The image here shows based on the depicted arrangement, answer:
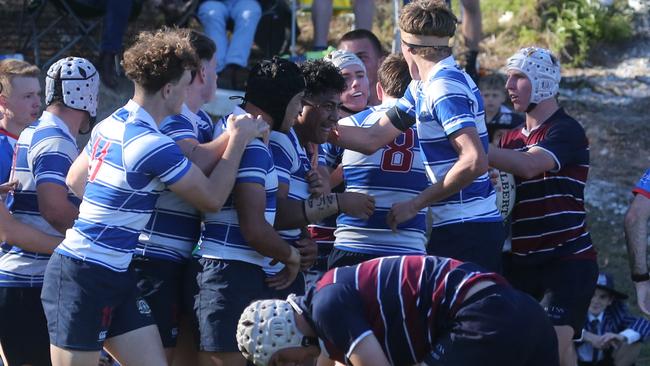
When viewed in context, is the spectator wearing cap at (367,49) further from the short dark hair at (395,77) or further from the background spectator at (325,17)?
the background spectator at (325,17)

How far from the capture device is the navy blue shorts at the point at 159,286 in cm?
466

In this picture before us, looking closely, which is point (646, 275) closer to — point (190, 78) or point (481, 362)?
point (481, 362)

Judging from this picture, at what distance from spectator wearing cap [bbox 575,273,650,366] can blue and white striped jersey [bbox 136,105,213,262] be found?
3.27 m

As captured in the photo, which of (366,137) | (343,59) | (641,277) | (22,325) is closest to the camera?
(22,325)

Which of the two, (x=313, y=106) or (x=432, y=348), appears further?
(x=313, y=106)

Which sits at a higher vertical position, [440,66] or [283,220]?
[440,66]

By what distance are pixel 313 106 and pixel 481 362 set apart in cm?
172

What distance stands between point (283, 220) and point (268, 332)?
1091 millimetres

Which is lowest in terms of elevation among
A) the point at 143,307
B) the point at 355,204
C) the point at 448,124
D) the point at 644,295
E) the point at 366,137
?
the point at 644,295

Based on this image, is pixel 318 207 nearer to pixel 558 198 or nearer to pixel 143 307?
pixel 143 307

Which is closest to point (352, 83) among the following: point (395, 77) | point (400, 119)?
point (395, 77)

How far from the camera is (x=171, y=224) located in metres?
4.66

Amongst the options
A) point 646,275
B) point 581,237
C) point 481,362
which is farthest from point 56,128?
point 646,275

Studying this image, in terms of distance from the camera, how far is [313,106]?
5.03 metres
